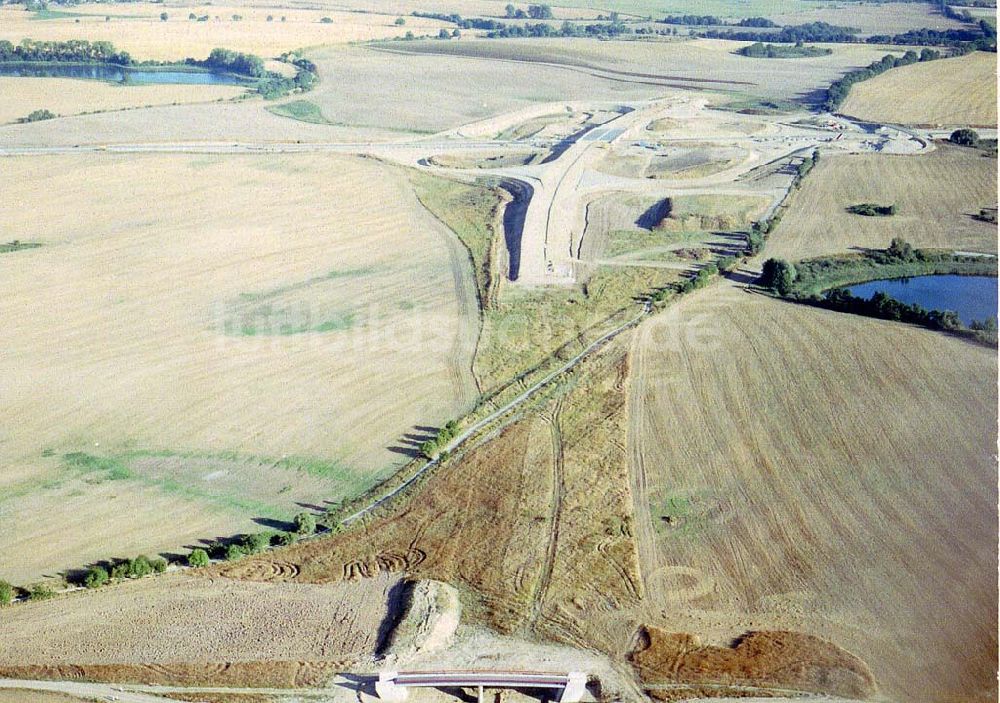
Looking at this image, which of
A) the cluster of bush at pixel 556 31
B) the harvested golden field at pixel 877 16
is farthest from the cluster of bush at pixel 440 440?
the harvested golden field at pixel 877 16

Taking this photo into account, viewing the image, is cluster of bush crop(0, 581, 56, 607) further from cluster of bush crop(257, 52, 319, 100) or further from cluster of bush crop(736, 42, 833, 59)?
cluster of bush crop(736, 42, 833, 59)

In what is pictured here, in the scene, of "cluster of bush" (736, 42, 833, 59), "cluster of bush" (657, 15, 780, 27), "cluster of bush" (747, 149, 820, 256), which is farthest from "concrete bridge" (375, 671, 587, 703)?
"cluster of bush" (657, 15, 780, 27)

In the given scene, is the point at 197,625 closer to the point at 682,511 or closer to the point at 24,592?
the point at 24,592

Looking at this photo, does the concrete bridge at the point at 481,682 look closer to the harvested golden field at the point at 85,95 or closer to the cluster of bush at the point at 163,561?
the cluster of bush at the point at 163,561

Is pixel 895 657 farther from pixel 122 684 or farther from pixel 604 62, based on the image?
pixel 604 62

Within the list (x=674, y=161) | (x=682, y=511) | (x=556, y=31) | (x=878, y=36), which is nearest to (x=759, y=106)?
(x=674, y=161)

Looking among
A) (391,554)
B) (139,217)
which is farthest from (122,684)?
(139,217)
